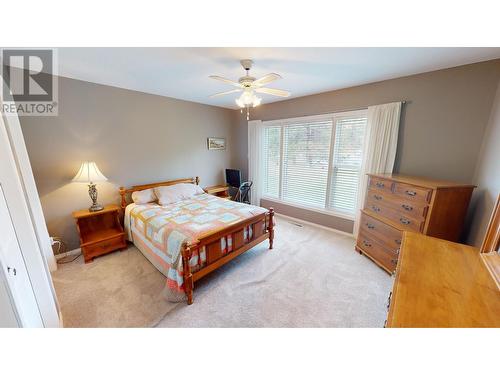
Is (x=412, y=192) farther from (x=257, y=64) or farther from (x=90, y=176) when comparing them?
(x=90, y=176)

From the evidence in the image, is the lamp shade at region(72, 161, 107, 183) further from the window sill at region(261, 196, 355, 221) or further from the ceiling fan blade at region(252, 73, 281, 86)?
the window sill at region(261, 196, 355, 221)

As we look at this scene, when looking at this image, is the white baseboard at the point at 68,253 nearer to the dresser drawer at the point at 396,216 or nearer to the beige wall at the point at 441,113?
the beige wall at the point at 441,113

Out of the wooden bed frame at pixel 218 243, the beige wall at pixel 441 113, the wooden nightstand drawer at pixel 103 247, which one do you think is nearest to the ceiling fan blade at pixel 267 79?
the beige wall at pixel 441 113

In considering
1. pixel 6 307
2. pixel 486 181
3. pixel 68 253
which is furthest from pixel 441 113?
pixel 68 253

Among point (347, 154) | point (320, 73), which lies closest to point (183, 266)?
point (320, 73)

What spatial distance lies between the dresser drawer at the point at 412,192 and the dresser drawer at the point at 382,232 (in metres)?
0.39

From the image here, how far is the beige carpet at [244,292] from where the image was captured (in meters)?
1.59

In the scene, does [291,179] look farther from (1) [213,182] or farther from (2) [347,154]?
(1) [213,182]

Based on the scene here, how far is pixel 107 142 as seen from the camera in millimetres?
2678

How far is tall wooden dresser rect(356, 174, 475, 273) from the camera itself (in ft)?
5.63

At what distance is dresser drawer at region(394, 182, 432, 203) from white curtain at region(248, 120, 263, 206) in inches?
98.4

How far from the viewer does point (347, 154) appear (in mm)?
2955

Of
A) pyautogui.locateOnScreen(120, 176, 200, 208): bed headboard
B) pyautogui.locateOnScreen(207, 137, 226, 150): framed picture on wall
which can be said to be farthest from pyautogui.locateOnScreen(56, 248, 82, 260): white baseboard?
pyautogui.locateOnScreen(207, 137, 226, 150): framed picture on wall

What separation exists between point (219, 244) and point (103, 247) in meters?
1.73
